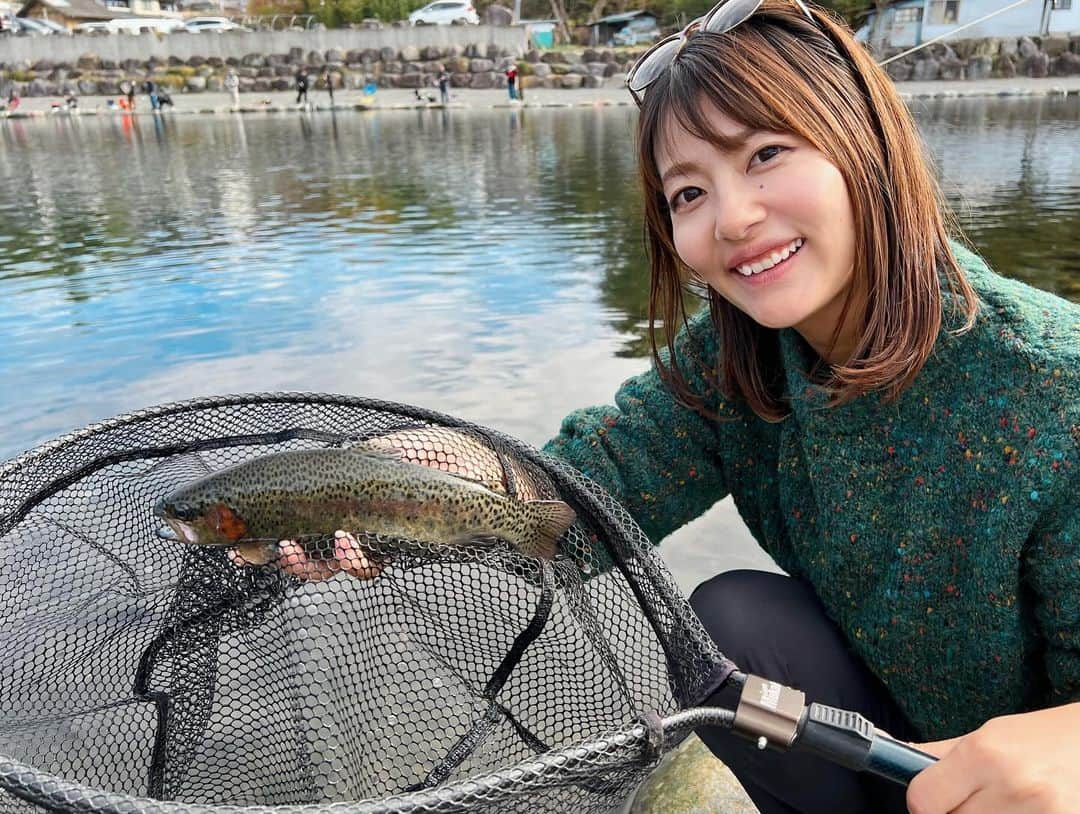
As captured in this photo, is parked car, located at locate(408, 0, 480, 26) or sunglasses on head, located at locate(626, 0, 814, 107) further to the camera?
parked car, located at locate(408, 0, 480, 26)

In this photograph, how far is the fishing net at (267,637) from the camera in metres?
1.79

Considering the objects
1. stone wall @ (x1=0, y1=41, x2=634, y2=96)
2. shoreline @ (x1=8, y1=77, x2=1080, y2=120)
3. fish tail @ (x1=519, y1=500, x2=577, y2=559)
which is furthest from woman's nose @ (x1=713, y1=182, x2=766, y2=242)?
stone wall @ (x1=0, y1=41, x2=634, y2=96)

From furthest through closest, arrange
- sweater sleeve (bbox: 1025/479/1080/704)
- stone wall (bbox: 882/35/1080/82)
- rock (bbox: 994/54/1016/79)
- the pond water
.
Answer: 1. rock (bbox: 994/54/1016/79)
2. stone wall (bbox: 882/35/1080/82)
3. the pond water
4. sweater sleeve (bbox: 1025/479/1080/704)

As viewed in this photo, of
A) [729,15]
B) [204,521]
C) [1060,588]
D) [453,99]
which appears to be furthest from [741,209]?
[453,99]

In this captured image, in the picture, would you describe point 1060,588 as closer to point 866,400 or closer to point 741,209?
point 866,400

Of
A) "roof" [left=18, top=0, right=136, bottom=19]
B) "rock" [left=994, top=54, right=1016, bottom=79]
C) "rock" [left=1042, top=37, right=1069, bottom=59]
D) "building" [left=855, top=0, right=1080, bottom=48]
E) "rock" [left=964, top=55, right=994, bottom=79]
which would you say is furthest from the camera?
"roof" [left=18, top=0, right=136, bottom=19]

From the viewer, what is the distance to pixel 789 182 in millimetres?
1577

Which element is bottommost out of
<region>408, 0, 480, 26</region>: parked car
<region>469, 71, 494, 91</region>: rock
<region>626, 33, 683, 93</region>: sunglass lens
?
<region>626, 33, 683, 93</region>: sunglass lens

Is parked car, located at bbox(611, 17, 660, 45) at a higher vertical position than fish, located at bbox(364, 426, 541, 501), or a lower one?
higher

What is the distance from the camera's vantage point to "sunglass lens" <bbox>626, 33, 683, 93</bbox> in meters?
1.71

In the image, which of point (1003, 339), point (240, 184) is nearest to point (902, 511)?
point (1003, 339)

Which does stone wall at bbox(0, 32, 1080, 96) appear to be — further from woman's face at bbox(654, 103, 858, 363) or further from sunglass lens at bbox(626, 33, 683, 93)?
woman's face at bbox(654, 103, 858, 363)

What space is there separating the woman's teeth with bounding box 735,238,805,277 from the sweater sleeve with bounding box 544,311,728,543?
43cm

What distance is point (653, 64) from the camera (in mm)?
1747
